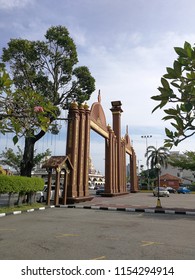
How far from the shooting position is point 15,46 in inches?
604

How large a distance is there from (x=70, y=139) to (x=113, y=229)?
10.4m

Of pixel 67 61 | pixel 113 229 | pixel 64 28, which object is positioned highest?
pixel 64 28

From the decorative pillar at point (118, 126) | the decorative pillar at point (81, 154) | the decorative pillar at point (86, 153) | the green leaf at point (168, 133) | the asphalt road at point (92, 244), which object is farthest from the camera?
the decorative pillar at point (118, 126)

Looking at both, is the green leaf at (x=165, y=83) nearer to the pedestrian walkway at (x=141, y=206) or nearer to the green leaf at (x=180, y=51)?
the green leaf at (x=180, y=51)

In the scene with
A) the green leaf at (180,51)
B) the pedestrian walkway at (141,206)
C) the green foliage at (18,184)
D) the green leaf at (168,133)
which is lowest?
the pedestrian walkway at (141,206)

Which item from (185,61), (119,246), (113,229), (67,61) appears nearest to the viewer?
(185,61)

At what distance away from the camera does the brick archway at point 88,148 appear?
56.3 ft

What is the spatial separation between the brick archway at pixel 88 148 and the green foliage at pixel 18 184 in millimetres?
2750

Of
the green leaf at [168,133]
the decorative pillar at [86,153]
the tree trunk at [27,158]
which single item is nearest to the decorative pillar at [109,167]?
the decorative pillar at [86,153]

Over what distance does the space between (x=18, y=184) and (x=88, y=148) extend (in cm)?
700

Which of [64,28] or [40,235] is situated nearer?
[40,235]
